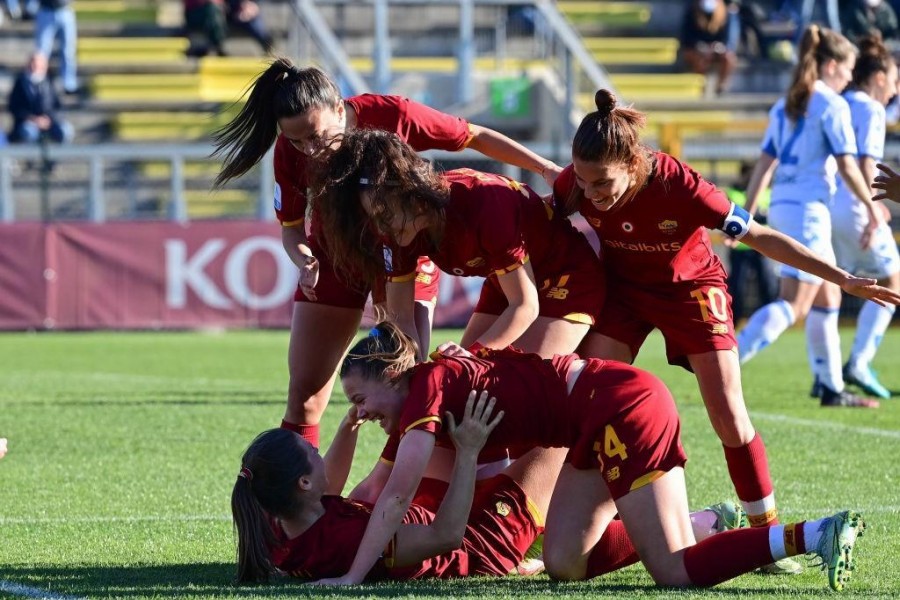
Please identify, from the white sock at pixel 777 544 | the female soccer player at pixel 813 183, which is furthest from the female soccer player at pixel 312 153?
the female soccer player at pixel 813 183

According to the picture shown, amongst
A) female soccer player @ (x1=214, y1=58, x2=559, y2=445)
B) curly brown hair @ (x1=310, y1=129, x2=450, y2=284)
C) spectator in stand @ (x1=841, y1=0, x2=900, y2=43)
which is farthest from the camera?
spectator in stand @ (x1=841, y1=0, x2=900, y2=43)

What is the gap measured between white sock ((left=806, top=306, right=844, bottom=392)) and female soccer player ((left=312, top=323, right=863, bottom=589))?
200 inches

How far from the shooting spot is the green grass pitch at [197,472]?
185 inches

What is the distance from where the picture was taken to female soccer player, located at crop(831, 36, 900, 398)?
31.6 feet

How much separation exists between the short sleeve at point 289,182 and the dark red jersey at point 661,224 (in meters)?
1.01

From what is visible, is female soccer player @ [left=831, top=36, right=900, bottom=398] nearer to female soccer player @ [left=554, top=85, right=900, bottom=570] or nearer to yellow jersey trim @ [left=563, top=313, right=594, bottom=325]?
female soccer player @ [left=554, top=85, right=900, bottom=570]

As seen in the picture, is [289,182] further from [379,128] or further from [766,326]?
[766,326]

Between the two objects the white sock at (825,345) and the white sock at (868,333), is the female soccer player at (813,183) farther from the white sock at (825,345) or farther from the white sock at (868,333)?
the white sock at (868,333)

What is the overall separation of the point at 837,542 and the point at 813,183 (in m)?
5.54

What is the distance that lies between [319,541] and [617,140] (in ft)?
5.22

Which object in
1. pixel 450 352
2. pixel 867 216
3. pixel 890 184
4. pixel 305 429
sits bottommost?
pixel 867 216

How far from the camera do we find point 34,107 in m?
19.5

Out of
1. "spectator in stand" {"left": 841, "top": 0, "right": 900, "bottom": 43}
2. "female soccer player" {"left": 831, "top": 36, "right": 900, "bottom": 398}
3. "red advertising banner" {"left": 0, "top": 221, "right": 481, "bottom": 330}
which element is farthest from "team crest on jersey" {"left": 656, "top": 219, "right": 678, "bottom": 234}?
"spectator in stand" {"left": 841, "top": 0, "right": 900, "bottom": 43}

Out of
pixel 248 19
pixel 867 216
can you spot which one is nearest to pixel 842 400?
pixel 867 216
